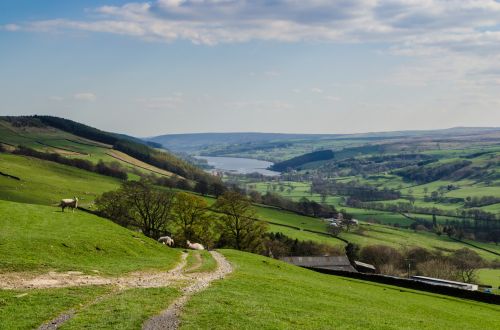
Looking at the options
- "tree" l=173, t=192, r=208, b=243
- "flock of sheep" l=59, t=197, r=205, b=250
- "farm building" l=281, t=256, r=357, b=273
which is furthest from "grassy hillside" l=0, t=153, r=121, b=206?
"flock of sheep" l=59, t=197, r=205, b=250

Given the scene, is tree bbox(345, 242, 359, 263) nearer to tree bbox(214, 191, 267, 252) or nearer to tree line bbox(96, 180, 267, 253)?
tree line bbox(96, 180, 267, 253)

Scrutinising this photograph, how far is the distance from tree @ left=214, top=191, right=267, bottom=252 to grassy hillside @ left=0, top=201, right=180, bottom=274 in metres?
39.6

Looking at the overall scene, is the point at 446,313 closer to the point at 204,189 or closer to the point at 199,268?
the point at 199,268

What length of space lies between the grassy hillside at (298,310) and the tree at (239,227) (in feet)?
143

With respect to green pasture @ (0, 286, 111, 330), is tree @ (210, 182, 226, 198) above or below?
below

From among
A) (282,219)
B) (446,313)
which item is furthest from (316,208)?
(446,313)

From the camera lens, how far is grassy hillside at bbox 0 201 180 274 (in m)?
31.2

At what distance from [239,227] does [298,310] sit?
61505 mm

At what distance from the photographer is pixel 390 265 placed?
11588 centimetres

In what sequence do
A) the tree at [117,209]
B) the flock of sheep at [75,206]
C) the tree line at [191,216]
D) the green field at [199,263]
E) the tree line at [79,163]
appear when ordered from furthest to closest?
the tree line at [79,163]
the tree at [117,209]
the tree line at [191,216]
the flock of sheep at [75,206]
the green field at [199,263]

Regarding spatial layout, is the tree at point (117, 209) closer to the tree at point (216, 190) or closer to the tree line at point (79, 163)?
the tree at point (216, 190)

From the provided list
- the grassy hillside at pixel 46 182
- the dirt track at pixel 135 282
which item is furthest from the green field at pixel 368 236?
the dirt track at pixel 135 282

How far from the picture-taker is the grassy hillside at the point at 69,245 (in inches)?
1230

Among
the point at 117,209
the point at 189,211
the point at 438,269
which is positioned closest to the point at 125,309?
the point at 189,211
